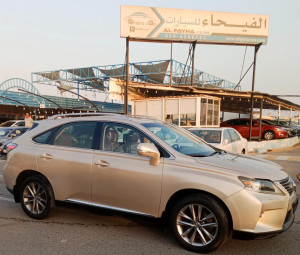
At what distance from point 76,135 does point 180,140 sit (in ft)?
5.12

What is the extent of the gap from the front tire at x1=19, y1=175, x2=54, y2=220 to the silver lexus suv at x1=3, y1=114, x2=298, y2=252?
15 mm

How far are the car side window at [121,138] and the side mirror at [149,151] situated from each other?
0.33 m

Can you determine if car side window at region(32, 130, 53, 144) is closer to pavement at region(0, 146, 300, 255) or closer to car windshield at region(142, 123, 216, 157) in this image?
pavement at region(0, 146, 300, 255)

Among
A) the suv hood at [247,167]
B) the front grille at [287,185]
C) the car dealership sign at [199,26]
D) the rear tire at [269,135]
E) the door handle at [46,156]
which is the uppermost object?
the car dealership sign at [199,26]

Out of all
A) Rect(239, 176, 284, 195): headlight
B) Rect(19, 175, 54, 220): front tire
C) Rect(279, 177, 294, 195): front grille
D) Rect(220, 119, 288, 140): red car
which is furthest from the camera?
Rect(220, 119, 288, 140): red car

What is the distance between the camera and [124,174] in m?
3.68

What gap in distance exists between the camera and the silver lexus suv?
3.14 m

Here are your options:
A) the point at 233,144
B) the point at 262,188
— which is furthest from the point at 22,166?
the point at 233,144

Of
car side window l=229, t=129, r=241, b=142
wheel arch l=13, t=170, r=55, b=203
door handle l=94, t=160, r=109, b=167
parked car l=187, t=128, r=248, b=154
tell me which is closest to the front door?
door handle l=94, t=160, r=109, b=167

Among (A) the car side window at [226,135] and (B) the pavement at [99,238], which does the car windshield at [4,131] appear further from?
(B) the pavement at [99,238]

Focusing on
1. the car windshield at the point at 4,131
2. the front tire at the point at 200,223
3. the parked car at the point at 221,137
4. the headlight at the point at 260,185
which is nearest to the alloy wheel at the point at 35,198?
the front tire at the point at 200,223

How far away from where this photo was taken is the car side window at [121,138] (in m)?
3.87

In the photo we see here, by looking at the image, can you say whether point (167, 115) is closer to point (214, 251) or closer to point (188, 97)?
point (188, 97)

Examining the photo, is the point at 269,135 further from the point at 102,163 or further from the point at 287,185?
the point at 102,163
